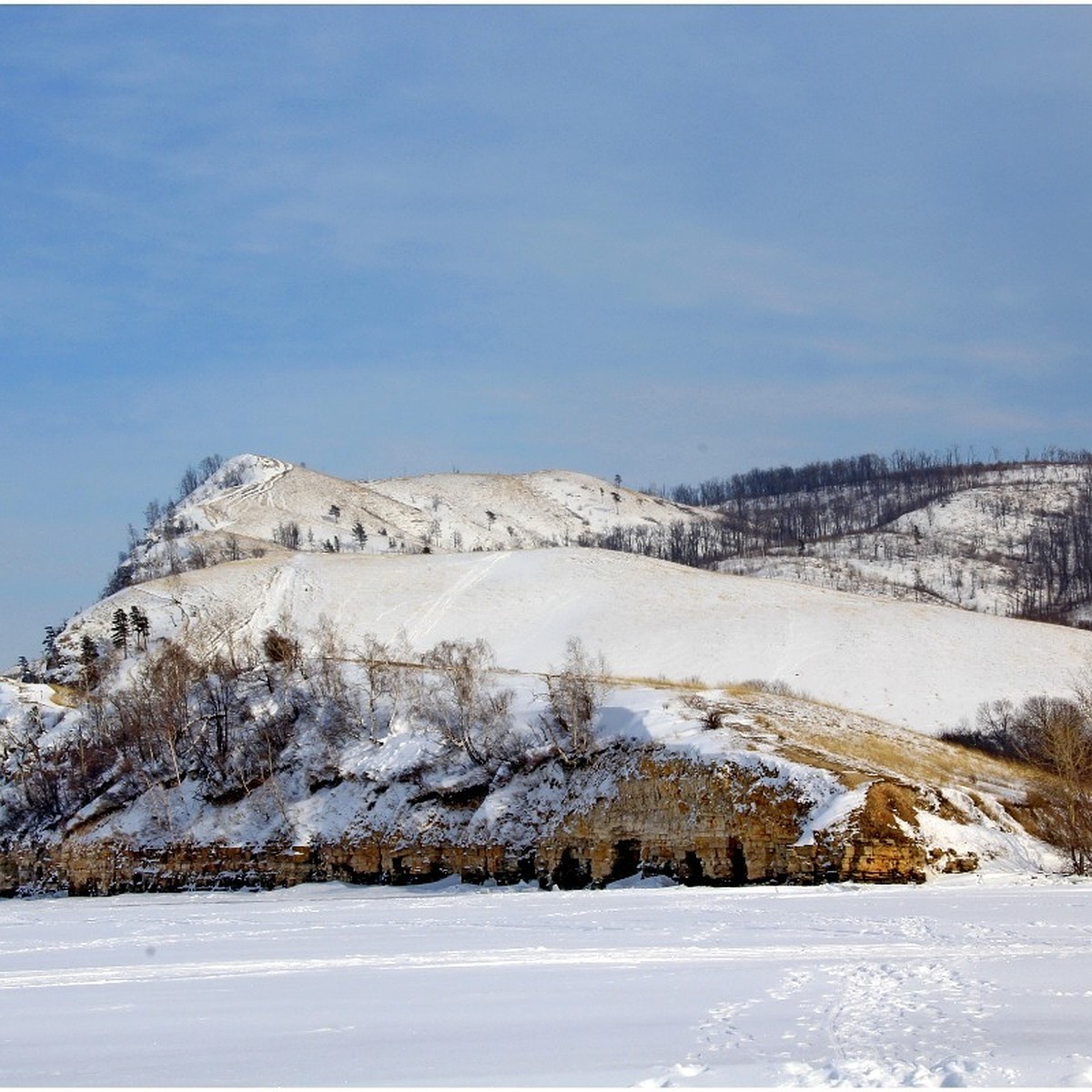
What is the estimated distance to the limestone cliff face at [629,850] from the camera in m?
40.6

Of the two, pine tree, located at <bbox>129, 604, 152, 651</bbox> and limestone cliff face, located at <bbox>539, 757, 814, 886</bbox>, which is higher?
pine tree, located at <bbox>129, 604, 152, 651</bbox>

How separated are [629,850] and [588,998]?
29.0m

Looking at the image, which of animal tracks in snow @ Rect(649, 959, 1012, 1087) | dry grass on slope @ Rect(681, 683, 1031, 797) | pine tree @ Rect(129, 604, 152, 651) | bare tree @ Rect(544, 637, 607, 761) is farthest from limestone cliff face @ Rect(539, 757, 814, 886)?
pine tree @ Rect(129, 604, 152, 651)

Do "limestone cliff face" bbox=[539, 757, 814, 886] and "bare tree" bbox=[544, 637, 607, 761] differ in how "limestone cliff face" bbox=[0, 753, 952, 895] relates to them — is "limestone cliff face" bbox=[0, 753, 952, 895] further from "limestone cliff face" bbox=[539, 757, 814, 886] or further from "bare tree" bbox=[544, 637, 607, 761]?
"bare tree" bbox=[544, 637, 607, 761]

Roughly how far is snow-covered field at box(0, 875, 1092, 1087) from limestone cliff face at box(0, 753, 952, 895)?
6.42 meters

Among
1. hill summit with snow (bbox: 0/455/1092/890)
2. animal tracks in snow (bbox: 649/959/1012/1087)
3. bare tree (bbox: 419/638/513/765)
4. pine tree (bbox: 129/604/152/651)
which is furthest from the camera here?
pine tree (bbox: 129/604/152/651)

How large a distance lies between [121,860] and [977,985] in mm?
48008

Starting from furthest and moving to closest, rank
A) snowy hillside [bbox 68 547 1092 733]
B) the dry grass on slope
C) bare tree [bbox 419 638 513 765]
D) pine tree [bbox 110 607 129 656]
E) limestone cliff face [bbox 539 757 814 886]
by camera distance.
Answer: pine tree [bbox 110 607 129 656], snowy hillside [bbox 68 547 1092 733], bare tree [bbox 419 638 513 765], the dry grass on slope, limestone cliff face [bbox 539 757 814 886]

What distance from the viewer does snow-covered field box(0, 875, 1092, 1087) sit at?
510 inches

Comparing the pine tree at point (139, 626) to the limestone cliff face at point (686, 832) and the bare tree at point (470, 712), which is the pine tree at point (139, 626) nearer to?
the bare tree at point (470, 712)

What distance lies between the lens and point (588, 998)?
17906 millimetres

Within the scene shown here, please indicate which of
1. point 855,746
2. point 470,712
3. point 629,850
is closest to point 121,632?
point 470,712

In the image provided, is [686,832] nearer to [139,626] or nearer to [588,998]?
[588,998]

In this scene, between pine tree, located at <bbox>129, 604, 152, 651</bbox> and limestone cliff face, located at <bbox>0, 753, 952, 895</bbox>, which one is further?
pine tree, located at <bbox>129, 604, 152, 651</bbox>
